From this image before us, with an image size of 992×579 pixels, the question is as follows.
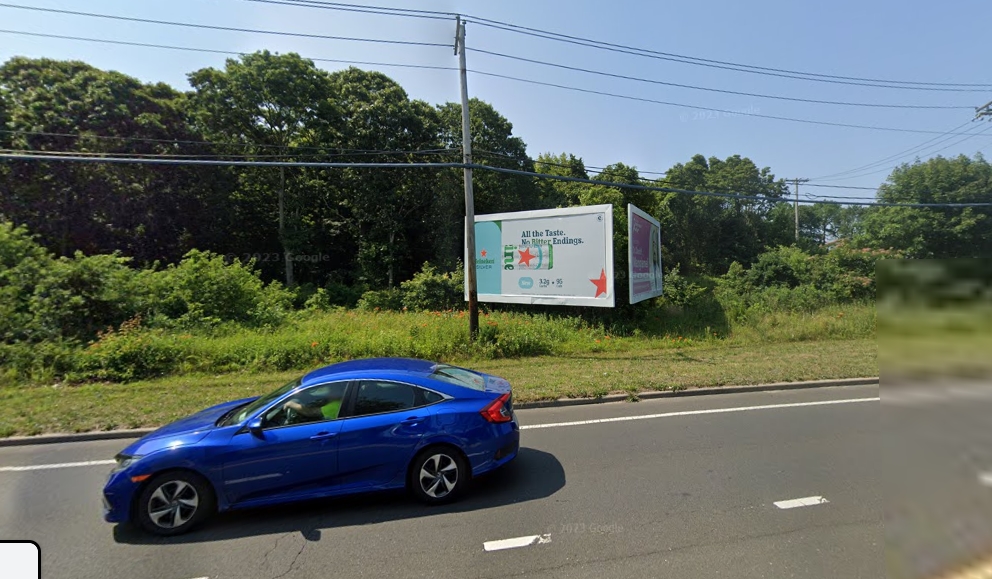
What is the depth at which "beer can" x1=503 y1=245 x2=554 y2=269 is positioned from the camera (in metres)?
14.4

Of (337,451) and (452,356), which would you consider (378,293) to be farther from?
(337,451)

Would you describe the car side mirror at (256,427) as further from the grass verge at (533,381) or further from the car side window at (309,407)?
the grass verge at (533,381)

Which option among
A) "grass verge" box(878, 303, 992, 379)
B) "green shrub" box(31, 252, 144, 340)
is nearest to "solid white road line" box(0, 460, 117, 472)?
"green shrub" box(31, 252, 144, 340)

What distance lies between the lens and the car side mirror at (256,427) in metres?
3.94

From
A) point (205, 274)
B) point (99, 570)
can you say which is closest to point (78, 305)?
point (205, 274)

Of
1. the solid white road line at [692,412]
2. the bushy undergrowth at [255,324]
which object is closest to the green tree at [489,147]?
the bushy undergrowth at [255,324]

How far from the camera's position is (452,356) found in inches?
432

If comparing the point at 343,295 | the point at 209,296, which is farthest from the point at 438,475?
the point at 343,295

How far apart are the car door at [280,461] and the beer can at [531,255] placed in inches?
438

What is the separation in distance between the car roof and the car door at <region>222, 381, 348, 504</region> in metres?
0.54

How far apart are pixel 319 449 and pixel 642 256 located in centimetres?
1361

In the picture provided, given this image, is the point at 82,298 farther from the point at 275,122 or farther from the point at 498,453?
the point at 275,122

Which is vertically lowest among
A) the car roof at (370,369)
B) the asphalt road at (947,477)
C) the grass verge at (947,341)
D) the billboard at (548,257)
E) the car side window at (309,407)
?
the car side window at (309,407)

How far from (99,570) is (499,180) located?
91.5ft
